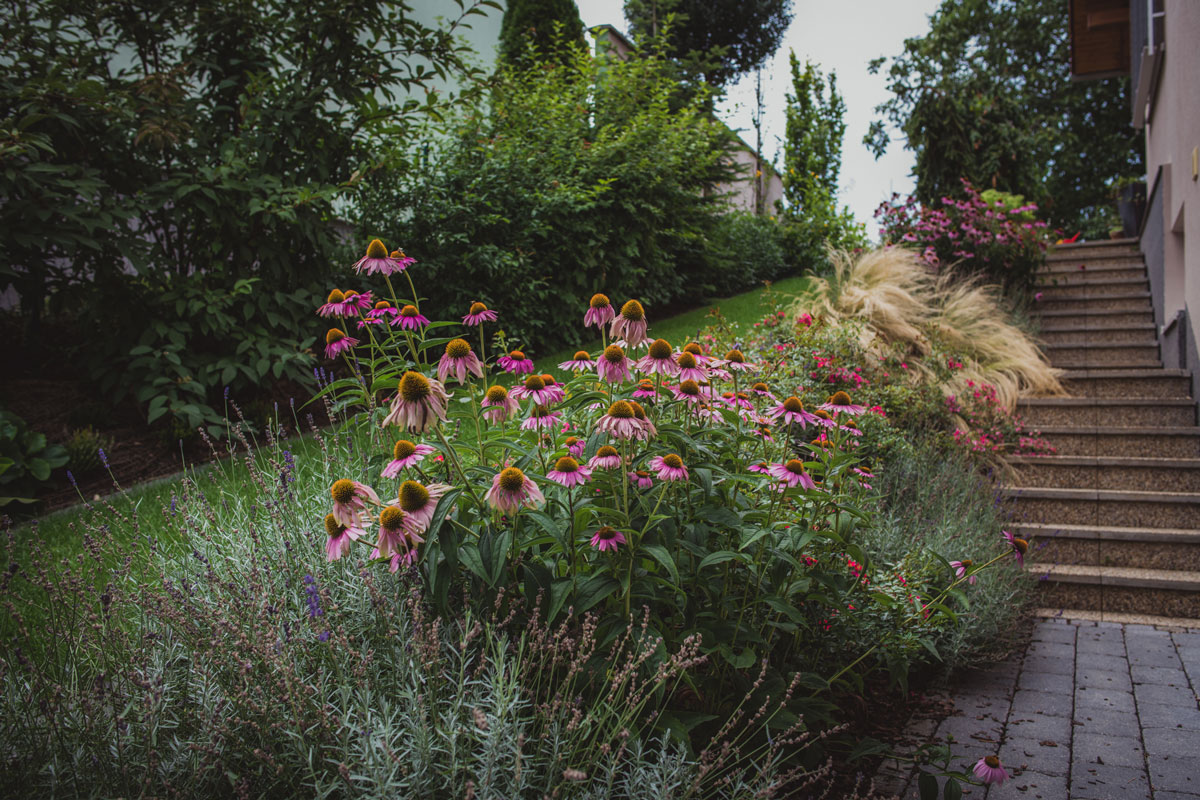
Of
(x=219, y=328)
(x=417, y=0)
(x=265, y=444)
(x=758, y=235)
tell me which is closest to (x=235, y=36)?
(x=219, y=328)

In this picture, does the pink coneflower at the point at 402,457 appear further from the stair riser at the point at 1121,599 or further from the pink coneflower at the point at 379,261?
the stair riser at the point at 1121,599

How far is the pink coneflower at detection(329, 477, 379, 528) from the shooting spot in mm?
1467

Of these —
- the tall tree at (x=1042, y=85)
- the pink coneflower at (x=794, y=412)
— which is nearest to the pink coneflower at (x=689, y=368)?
the pink coneflower at (x=794, y=412)

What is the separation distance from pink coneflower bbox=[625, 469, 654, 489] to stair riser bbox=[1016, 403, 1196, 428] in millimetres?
4771

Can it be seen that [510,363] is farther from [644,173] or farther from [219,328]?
[644,173]

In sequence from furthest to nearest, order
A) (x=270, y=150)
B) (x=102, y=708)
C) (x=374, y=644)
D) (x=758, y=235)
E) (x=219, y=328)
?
(x=758, y=235) < (x=270, y=150) < (x=219, y=328) < (x=374, y=644) < (x=102, y=708)

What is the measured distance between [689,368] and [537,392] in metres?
0.44

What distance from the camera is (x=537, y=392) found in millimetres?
A: 1807

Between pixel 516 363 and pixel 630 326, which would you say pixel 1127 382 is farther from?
pixel 516 363

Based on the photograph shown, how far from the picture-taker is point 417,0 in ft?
26.9

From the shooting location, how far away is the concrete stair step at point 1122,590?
154 inches

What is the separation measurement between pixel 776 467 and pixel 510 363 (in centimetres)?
80

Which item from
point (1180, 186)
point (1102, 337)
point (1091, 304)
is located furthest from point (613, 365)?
point (1091, 304)

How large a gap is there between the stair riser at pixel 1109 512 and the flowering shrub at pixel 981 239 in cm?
383
